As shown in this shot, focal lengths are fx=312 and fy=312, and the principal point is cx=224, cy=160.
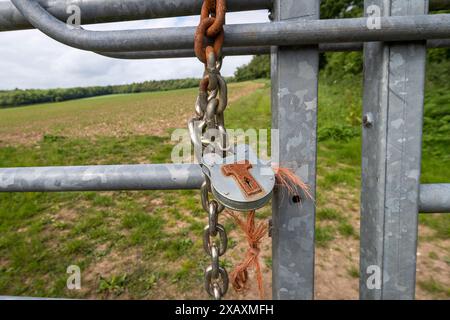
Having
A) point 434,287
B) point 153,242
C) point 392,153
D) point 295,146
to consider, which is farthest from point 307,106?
point 153,242

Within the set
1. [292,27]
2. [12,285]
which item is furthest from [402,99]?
[12,285]

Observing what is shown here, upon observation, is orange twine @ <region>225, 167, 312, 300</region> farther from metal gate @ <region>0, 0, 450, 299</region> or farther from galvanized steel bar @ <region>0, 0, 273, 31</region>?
galvanized steel bar @ <region>0, 0, 273, 31</region>

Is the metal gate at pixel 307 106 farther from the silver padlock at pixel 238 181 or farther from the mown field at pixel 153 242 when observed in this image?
the mown field at pixel 153 242

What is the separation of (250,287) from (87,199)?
2.66m

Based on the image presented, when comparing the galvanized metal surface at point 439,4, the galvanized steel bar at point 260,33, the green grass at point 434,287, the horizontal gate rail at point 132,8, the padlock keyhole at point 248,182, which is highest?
the galvanized metal surface at point 439,4

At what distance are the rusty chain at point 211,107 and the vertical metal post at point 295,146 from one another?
0.16 meters

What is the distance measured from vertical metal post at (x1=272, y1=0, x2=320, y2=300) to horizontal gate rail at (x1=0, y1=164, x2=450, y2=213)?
0.23m

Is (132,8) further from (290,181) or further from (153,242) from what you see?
(153,242)

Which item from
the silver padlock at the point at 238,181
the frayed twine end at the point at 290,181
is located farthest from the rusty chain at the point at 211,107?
the frayed twine end at the point at 290,181

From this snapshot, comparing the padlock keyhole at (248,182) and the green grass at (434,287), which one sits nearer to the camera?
the padlock keyhole at (248,182)

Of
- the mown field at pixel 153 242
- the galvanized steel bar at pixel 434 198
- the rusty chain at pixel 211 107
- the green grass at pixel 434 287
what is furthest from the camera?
the mown field at pixel 153 242

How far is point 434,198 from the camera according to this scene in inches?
29.2

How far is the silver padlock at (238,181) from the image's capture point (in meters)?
0.65
